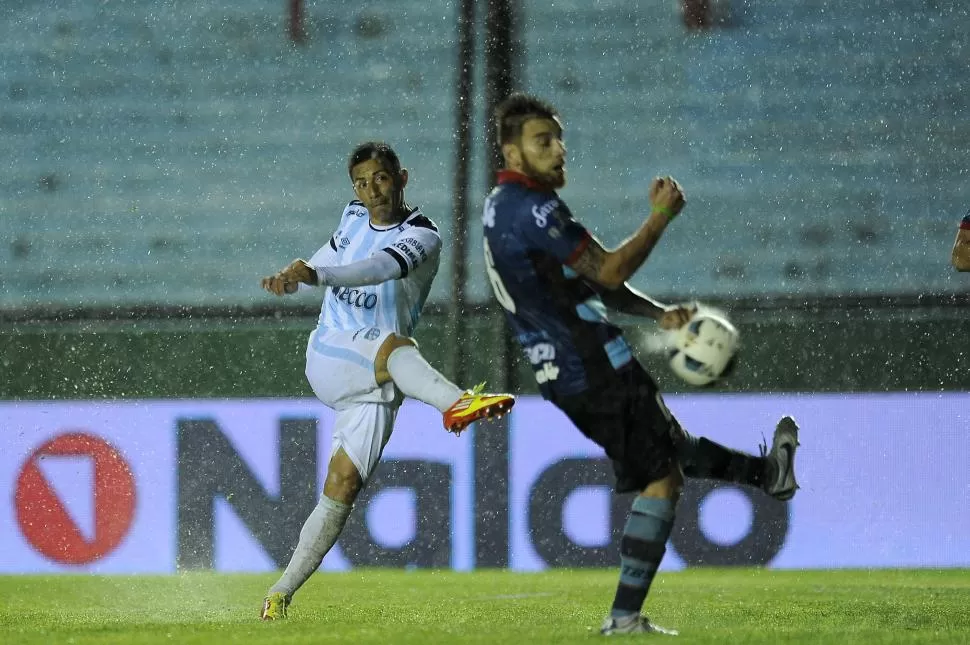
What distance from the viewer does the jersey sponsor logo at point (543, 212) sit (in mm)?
3857

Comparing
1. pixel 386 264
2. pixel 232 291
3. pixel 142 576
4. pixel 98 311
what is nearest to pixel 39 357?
pixel 98 311

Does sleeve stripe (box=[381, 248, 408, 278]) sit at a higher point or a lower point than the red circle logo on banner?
higher

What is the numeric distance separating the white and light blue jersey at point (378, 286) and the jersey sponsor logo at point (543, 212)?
1.04 metres

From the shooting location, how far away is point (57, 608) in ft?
18.8

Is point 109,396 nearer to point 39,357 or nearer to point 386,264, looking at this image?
point 39,357

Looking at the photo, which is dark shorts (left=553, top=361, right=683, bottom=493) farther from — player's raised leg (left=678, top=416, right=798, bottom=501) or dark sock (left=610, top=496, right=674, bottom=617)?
player's raised leg (left=678, top=416, right=798, bottom=501)

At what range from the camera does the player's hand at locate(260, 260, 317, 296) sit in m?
4.39

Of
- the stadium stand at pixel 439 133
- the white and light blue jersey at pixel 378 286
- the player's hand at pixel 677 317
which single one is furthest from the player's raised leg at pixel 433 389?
the stadium stand at pixel 439 133

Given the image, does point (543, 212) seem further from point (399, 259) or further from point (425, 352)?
point (425, 352)

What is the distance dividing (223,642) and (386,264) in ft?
4.10

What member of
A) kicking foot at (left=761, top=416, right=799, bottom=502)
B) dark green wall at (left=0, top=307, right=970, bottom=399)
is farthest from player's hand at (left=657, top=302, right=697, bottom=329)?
dark green wall at (left=0, top=307, right=970, bottom=399)

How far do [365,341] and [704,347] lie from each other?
1.31 meters

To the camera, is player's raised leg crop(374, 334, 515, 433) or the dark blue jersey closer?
the dark blue jersey

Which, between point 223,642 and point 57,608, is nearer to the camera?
point 223,642
